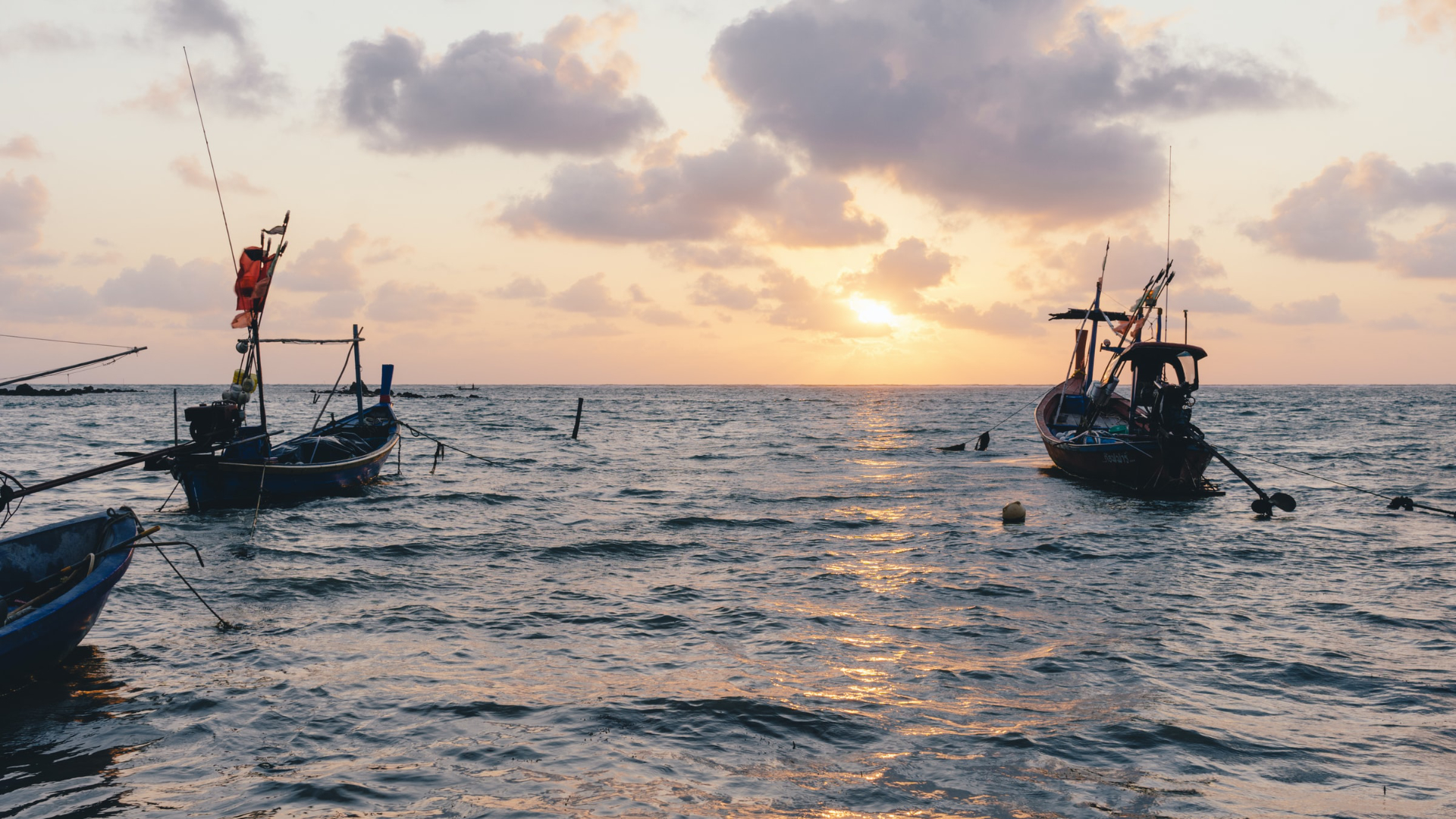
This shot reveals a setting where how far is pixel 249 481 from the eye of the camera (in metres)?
21.3

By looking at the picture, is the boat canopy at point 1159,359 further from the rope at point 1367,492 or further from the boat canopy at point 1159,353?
the rope at point 1367,492

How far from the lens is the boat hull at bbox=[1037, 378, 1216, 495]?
24.0m

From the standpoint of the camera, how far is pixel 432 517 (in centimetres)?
2138

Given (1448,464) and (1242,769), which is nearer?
(1242,769)

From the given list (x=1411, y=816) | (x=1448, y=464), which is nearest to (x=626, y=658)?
(x=1411, y=816)

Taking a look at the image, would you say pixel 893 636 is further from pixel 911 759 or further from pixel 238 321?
pixel 238 321

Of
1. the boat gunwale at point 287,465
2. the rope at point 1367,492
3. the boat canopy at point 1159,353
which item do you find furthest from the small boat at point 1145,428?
the boat gunwale at point 287,465

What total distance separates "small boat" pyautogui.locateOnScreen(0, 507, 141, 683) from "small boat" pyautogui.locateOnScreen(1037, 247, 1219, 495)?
78.5ft

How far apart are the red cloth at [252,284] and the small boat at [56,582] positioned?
11201mm

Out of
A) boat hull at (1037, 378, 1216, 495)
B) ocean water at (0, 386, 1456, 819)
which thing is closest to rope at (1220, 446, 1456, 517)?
ocean water at (0, 386, 1456, 819)

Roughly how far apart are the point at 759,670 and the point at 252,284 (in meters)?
17.8

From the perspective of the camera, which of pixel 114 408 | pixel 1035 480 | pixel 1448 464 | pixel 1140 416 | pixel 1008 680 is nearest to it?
pixel 1008 680

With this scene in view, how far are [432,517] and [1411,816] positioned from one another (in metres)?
19.8

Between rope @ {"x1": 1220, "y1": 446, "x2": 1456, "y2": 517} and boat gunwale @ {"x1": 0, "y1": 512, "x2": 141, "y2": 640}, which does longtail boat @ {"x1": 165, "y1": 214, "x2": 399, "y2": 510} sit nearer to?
boat gunwale @ {"x1": 0, "y1": 512, "x2": 141, "y2": 640}
